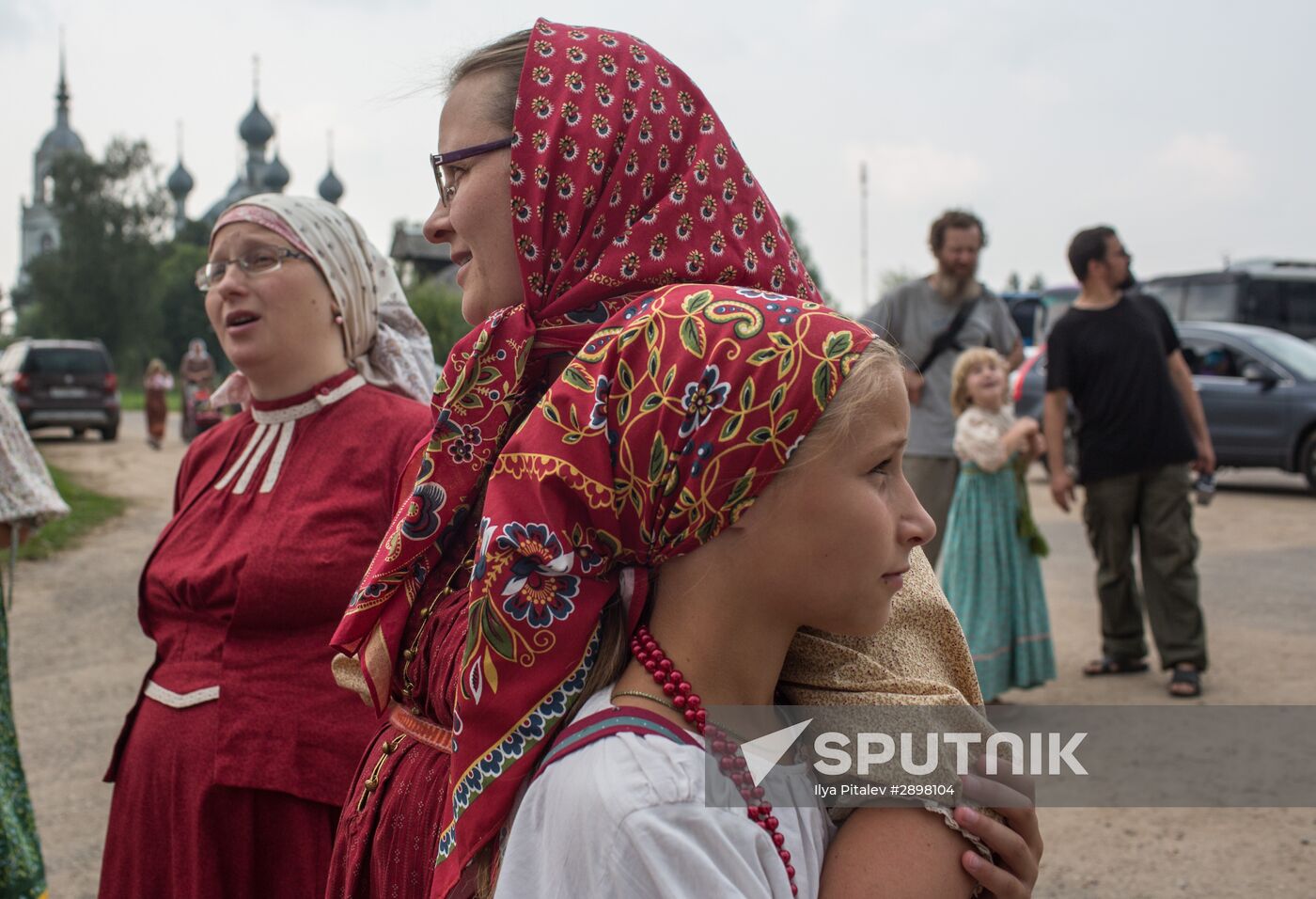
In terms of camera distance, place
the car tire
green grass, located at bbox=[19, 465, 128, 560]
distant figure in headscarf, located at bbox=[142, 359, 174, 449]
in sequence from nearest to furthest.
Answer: green grass, located at bbox=[19, 465, 128, 560] → the car tire → distant figure in headscarf, located at bbox=[142, 359, 174, 449]

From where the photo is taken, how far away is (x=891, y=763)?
129cm

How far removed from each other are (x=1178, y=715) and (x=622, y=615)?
5.01 metres

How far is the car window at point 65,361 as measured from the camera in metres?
23.8

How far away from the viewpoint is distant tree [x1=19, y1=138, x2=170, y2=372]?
54.1 m

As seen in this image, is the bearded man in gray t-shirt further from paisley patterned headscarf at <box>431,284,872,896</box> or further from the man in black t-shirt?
paisley patterned headscarf at <box>431,284,872,896</box>

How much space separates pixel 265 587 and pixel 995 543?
420 cm

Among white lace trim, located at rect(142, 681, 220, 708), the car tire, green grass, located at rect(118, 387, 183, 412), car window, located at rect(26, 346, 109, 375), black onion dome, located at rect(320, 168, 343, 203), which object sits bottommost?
green grass, located at rect(118, 387, 183, 412)

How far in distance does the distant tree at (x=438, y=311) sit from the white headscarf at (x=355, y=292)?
5.74 meters

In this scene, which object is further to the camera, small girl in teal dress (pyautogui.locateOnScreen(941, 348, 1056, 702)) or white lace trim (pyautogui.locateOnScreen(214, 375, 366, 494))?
small girl in teal dress (pyautogui.locateOnScreen(941, 348, 1056, 702))

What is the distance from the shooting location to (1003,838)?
4.40 ft

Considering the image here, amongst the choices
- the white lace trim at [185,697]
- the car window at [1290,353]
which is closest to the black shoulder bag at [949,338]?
the white lace trim at [185,697]

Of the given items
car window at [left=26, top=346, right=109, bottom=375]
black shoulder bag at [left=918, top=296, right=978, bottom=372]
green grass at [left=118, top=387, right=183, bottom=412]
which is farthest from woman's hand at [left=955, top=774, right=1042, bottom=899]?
green grass at [left=118, top=387, right=183, bottom=412]

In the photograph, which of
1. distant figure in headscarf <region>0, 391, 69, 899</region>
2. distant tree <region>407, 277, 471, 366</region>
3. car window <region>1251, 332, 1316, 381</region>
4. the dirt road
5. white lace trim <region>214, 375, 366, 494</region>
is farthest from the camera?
car window <region>1251, 332, 1316, 381</region>

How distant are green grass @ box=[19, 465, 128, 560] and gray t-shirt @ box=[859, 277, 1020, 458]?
22.4 feet
